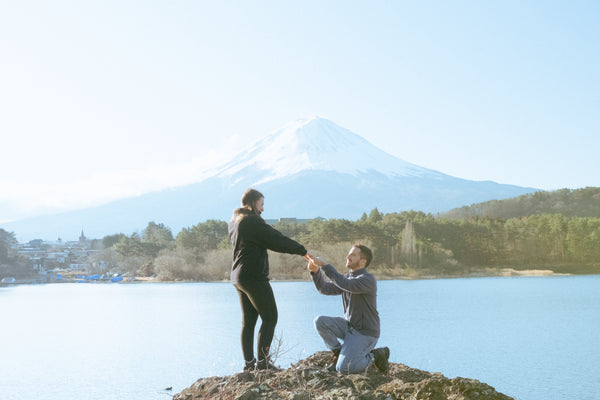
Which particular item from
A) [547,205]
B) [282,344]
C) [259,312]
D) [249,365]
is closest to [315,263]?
[259,312]

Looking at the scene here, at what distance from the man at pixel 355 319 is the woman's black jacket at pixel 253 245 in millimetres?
219

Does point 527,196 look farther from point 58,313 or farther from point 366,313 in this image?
point 366,313

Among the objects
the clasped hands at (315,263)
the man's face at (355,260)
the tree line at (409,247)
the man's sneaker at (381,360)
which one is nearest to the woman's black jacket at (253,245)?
the clasped hands at (315,263)

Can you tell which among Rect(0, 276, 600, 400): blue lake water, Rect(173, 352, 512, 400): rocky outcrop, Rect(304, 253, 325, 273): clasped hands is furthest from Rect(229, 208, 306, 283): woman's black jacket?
Rect(0, 276, 600, 400): blue lake water

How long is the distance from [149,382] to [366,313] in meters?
6.44

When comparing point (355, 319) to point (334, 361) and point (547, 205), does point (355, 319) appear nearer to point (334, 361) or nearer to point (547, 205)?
point (334, 361)

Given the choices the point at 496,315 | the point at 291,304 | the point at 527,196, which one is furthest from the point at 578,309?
the point at 527,196

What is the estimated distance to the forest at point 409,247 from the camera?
4509 centimetres

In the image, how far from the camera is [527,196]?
267 feet

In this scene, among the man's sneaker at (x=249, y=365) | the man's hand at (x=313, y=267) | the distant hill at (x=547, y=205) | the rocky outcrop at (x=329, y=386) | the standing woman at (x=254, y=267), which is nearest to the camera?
the rocky outcrop at (x=329, y=386)

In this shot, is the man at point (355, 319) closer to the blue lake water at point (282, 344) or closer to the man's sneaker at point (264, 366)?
the man's sneaker at point (264, 366)

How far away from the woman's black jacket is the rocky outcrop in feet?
2.30

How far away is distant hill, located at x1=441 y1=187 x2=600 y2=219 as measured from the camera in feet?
252

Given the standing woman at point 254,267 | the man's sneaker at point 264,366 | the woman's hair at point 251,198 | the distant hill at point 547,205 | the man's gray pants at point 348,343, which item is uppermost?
the distant hill at point 547,205
